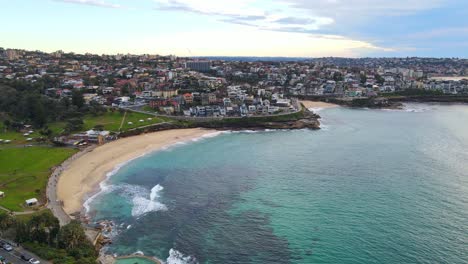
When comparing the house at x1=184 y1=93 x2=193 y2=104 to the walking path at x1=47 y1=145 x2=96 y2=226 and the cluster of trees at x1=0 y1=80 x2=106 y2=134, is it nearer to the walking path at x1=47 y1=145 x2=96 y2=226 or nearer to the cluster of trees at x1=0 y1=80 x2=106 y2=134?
the cluster of trees at x1=0 y1=80 x2=106 y2=134

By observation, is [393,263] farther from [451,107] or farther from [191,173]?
[451,107]

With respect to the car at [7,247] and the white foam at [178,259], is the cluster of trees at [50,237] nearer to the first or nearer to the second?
the car at [7,247]

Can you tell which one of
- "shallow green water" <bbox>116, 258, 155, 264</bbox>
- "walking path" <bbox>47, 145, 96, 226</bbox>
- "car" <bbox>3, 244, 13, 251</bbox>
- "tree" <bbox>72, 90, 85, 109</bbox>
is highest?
"tree" <bbox>72, 90, 85, 109</bbox>

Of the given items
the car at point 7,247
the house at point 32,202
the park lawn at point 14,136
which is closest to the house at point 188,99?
the park lawn at point 14,136

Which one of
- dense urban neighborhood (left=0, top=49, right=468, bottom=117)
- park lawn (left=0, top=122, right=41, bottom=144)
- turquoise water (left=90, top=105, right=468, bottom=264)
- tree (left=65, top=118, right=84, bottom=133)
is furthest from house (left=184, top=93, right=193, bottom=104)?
park lawn (left=0, top=122, right=41, bottom=144)

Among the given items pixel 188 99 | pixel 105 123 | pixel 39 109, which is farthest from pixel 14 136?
pixel 188 99

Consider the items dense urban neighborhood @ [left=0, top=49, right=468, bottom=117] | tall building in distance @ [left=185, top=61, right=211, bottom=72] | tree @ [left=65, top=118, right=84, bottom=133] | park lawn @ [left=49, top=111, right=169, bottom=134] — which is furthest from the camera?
tall building in distance @ [left=185, top=61, right=211, bottom=72]
